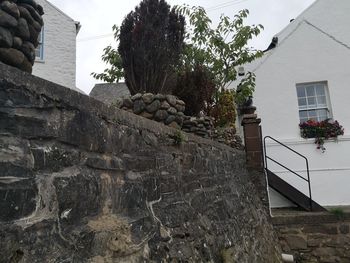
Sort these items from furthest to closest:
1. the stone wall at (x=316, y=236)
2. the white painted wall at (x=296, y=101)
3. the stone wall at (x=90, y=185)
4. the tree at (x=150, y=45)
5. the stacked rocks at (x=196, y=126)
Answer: the white painted wall at (x=296, y=101) → the stone wall at (x=316, y=236) → the stacked rocks at (x=196, y=126) → the tree at (x=150, y=45) → the stone wall at (x=90, y=185)

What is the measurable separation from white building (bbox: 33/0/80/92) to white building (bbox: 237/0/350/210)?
255 inches

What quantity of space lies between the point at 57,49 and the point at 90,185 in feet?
37.4

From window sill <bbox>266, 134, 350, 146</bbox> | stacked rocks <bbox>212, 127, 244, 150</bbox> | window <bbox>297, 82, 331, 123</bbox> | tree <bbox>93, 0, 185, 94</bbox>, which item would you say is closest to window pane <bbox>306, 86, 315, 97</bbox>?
window <bbox>297, 82, 331, 123</bbox>

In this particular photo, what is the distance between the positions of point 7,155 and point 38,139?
0.22 meters

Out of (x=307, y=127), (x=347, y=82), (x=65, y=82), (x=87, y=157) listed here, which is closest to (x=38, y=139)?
(x=87, y=157)

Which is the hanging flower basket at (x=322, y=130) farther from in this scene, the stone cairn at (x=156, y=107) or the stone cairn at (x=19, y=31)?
the stone cairn at (x=19, y=31)

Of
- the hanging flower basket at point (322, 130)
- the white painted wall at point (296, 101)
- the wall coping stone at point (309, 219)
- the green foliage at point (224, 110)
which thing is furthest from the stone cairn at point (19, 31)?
the hanging flower basket at point (322, 130)

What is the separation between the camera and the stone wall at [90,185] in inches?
63.6

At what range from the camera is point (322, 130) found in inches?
380

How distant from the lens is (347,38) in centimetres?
1101

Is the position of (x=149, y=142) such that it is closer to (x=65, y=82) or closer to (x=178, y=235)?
(x=178, y=235)

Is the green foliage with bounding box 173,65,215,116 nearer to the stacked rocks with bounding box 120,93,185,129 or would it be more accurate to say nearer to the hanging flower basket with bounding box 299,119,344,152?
the stacked rocks with bounding box 120,93,185,129

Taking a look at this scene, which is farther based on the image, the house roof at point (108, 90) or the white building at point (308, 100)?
the house roof at point (108, 90)

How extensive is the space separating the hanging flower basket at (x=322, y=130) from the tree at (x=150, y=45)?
248 inches
